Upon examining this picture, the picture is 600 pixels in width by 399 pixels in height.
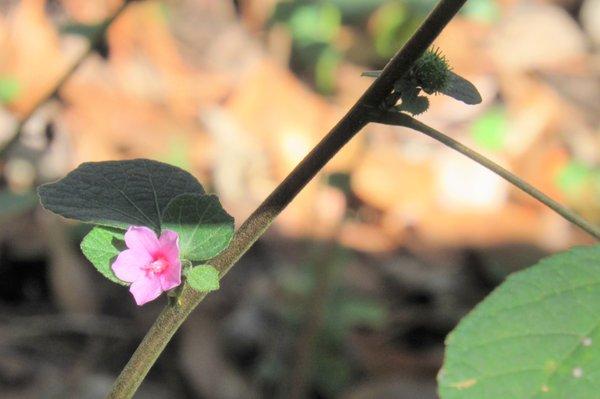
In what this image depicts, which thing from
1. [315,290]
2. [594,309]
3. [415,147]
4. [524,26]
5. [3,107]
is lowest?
[3,107]

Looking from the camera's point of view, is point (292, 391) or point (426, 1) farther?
point (426, 1)

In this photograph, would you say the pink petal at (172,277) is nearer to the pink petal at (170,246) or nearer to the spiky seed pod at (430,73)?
the pink petal at (170,246)

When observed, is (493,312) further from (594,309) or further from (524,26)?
(524,26)

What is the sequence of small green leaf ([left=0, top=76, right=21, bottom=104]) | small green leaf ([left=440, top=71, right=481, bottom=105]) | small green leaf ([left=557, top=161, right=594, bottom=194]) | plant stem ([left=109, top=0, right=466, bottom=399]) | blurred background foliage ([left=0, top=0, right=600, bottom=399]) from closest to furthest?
plant stem ([left=109, top=0, right=466, bottom=399])
small green leaf ([left=440, top=71, right=481, bottom=105])
blurred background foliage ([left=0, top=0, right=600, bottom=399])
small green leaf ([left=0, top=76, right=21, bottom=104])
small green leaf ([left=557, top=161, right=594, bottom=194])

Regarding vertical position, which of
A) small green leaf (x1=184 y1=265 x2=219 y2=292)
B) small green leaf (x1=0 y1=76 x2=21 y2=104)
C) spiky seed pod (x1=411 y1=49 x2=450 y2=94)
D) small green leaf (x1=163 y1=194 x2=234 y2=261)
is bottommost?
small green leaf (x1=0 y1=76 x2=21 y2=104)

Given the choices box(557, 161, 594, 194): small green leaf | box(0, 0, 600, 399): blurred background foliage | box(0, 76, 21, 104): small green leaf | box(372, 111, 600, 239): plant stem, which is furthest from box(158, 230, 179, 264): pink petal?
box(557, 161, 594, 194): small green leaf

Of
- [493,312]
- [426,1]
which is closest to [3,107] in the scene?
[426,1]

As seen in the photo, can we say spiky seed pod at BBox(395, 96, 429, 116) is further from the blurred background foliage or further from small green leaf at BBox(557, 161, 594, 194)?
small green leaf at BBox(557, 161, 594, 194)

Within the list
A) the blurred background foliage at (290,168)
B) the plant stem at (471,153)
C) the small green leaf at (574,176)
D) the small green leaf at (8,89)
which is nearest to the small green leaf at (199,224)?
the plant stem at (471,153)
